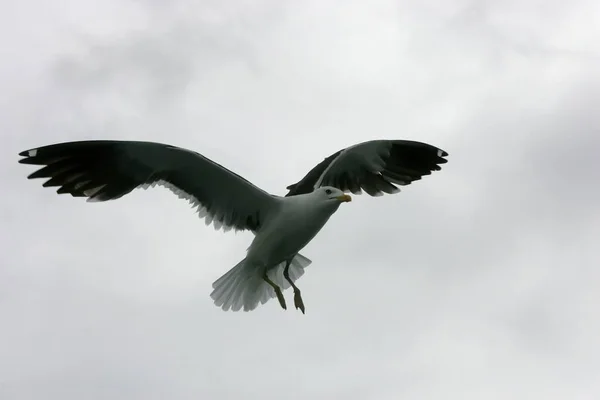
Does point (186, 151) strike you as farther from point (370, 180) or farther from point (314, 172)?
point (370, 180)

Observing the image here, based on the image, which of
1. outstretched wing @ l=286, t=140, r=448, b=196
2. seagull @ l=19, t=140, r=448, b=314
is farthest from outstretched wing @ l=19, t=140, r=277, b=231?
outstretched wing @ l=286, t=140, r=448, b=196

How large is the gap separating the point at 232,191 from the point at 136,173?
105cm

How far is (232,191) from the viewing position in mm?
10266

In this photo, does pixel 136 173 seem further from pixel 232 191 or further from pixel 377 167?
pixel 377 167

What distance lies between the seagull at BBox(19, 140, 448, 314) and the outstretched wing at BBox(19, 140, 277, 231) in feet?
0.03

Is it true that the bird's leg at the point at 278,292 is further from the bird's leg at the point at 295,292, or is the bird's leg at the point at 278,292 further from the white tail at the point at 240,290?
the white tail at the point at 240,290

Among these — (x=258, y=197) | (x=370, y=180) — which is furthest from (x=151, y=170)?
(x=370, y=180)

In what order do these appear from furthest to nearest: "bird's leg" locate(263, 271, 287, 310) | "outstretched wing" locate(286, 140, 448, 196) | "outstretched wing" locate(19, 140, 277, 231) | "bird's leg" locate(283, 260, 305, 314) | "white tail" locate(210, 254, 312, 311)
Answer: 1. "outstretched wing" locate(286, 140, 448, 196)
2. "white tail" locate(210, 254, 312, 311)
3. "bird's leg" locate(283, 260, 305, 314)
4. "bird's leg" locate(263, 271, 287, 310)
5. "outstretched wing" locate(19, 140, 277, 231)

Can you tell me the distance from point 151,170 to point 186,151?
58 cm

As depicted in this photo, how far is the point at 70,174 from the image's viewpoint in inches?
386

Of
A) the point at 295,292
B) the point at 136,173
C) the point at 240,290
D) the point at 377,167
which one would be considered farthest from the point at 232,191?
the point at 377,167

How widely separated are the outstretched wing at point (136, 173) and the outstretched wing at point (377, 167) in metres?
1.15

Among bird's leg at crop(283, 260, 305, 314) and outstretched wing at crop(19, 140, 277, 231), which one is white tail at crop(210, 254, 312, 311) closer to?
bird's leg at crop(283, 260, 305, 314)

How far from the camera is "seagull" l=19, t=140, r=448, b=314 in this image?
382 inches
